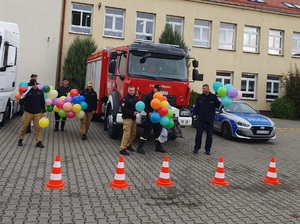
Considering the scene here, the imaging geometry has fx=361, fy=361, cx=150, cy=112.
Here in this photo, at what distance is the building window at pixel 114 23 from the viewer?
23022 millimetres

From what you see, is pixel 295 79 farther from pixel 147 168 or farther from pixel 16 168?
pixel 16 168

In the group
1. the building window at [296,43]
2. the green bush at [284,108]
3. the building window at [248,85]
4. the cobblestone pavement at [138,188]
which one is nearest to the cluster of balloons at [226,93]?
the cobblestone pavement at [138,188]

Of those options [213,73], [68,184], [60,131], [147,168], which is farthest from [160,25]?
[68,184]

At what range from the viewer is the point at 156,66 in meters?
10.8

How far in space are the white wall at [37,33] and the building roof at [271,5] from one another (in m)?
11.0

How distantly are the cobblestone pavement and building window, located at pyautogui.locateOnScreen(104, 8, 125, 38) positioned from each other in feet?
43.5

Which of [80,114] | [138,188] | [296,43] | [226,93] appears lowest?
[138,188]

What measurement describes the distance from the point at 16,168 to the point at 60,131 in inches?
215

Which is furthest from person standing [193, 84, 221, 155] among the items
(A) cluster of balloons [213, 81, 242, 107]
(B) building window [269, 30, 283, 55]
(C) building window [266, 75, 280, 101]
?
(B) building window [269, 30, 283, 55]

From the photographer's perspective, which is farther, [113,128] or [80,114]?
[113,128]

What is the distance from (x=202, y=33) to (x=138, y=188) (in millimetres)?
20207

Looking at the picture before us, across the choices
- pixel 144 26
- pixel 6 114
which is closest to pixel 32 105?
pixel 6 114

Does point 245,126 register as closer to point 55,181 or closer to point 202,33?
point 55,181

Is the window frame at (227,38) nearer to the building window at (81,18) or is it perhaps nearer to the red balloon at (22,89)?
the building window at (81,18)
